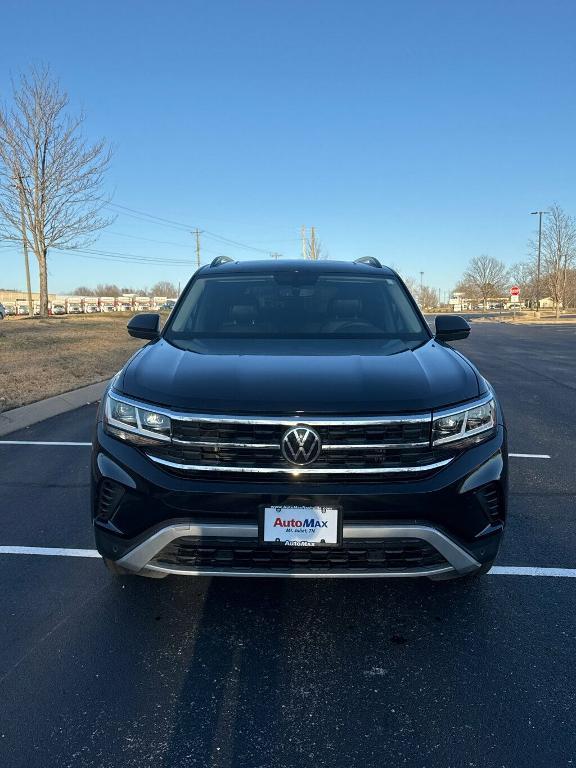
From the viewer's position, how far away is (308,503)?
247cm

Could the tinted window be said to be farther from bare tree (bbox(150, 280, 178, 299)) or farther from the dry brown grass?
bare tree (bbox(150, 280, 178, 299))

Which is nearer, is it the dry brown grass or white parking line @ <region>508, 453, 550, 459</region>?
white parking line @ <region>508, 453, 550, 459</region>

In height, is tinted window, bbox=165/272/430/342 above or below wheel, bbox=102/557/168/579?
above

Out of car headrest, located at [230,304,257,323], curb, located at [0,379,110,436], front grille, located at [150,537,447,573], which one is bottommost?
curb, located at [0,379,110,436]

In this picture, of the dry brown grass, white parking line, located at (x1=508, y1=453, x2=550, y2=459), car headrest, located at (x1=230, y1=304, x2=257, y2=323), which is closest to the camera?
car headrest, located at (x1=230, y1=304, x2=257, y2=323)

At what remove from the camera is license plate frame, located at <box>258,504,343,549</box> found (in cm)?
246

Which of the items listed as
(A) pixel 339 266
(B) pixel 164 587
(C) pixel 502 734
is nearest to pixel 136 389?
(B) pixel 164 587

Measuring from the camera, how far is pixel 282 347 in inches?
133

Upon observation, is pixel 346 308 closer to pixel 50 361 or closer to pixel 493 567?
pixel 493 567

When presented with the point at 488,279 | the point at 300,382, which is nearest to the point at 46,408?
the point at 300,382

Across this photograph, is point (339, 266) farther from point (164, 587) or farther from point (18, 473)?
point (18, 473)

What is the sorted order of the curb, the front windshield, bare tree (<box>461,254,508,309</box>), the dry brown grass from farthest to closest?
bare tree (<box>461,254,508,309</box>)
the dry brown grass
the curb
the front windshield

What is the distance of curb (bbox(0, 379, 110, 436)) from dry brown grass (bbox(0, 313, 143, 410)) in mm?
177

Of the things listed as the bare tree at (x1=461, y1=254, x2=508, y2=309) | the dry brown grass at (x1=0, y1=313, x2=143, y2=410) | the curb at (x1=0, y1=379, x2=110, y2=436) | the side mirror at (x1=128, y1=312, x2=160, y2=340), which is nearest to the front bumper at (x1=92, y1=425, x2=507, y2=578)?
the side mirror at (x1=128, y1=312, x2=160, y2=340)
